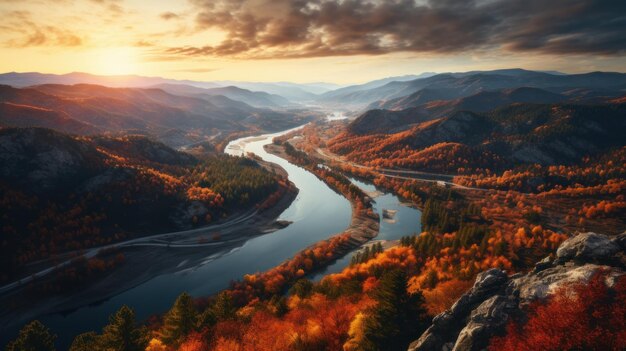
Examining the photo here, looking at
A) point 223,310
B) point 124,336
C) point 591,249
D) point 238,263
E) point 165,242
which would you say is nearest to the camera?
point 591,249

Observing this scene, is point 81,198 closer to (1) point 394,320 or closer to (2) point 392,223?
(2) point 392,223

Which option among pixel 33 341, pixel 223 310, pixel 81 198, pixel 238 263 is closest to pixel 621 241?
pixel 223 310

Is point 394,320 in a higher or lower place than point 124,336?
higher

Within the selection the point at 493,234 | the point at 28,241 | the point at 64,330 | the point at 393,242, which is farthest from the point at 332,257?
the point at 28,241

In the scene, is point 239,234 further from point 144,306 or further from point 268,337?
point 268,337

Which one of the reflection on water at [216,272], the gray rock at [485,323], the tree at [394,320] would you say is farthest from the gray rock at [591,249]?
the reflection on water at [216,272]

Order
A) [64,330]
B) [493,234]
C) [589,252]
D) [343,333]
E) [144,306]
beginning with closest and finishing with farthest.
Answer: [589,252]
[343,333]
[64,330]
[144,306]
[493,234]

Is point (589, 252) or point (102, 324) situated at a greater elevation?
point (589, 252)
